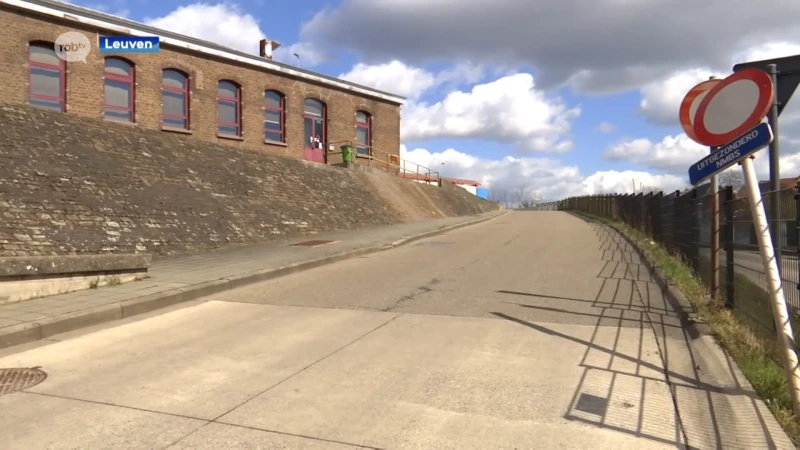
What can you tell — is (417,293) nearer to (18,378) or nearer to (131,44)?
(18,378)

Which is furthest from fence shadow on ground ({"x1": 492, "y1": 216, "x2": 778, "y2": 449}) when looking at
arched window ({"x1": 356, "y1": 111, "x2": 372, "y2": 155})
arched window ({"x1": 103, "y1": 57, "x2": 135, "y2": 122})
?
arched window ({"x1": 356, "y1": 111, "x2": 372, "y2": 155})

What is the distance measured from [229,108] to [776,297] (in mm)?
24627

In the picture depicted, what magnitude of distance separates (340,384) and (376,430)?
1061 millimetres

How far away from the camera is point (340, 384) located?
16.8 ft

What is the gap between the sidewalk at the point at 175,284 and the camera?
7.06m

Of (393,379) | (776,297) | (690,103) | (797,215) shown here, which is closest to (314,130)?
(690,103)

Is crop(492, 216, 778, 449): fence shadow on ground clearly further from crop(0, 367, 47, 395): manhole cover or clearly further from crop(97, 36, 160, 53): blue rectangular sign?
crop(97, 36, 160, 53): blue rectangular sign

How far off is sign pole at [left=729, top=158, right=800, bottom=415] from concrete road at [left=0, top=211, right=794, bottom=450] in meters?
0.33

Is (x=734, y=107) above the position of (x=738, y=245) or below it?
above

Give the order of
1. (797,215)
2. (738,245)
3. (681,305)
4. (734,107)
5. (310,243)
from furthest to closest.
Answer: (310,243)
(681,305)
(738,245)
(797,215)
(734,107)

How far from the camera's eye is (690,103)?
701cm

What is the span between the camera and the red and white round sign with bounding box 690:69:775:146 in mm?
4410

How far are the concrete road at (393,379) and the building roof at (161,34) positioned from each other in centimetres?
1598

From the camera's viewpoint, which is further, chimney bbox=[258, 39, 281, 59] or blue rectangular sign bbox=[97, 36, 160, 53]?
chimney bbox=[258, 39, 281, 59]
